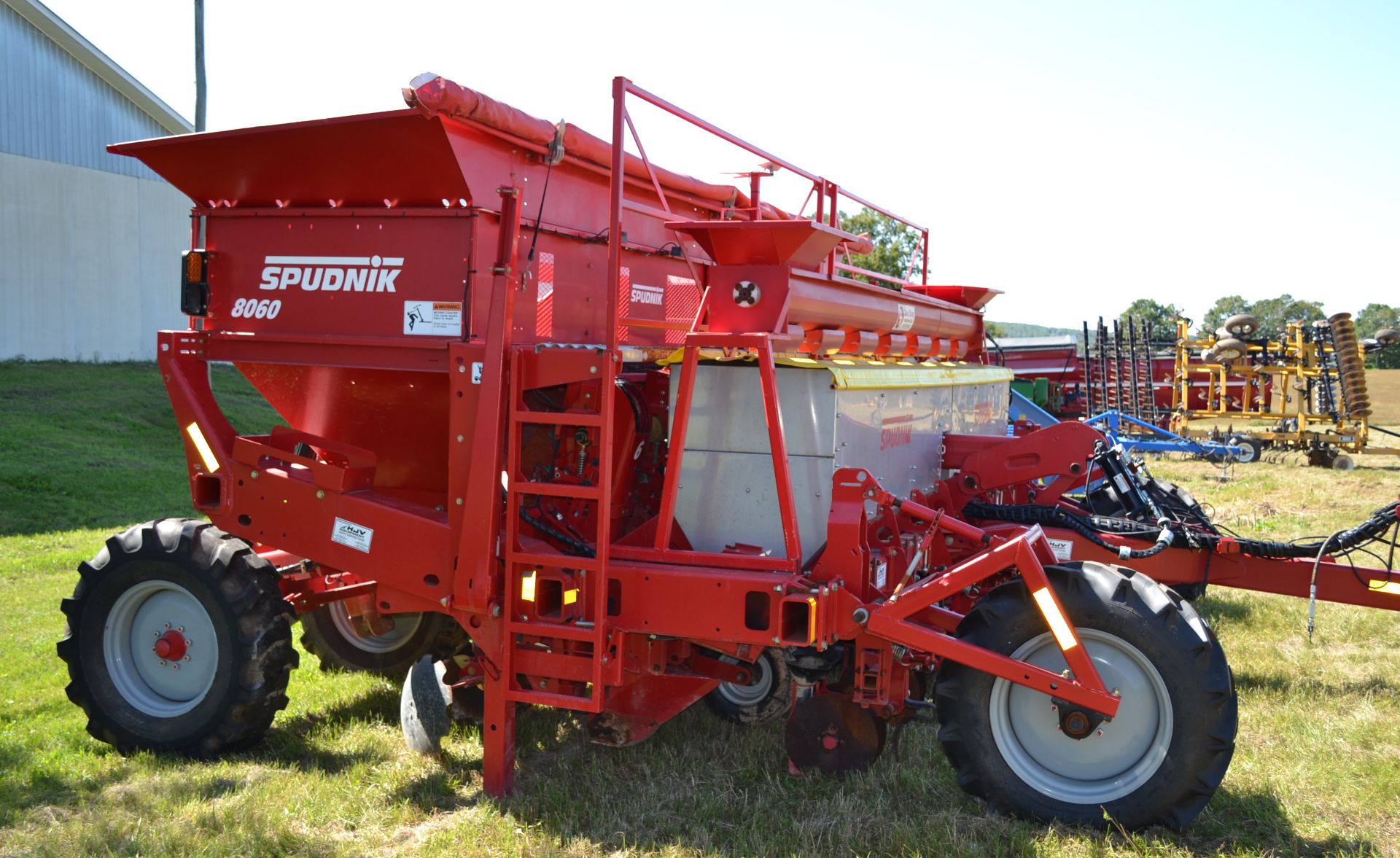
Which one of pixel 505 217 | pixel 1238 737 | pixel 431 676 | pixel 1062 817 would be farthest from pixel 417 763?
pixel 1238 737

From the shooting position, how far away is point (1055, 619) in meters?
4.05

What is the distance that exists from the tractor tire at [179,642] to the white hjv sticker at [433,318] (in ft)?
4.40

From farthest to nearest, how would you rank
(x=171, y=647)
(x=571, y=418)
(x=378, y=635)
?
(x=378, y=635)
(x=171, y=647)
(x=571, y=418)

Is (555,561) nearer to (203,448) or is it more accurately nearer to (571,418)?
(571,418)

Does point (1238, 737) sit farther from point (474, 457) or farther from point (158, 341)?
point (158, 341)

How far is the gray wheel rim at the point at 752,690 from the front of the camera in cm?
558

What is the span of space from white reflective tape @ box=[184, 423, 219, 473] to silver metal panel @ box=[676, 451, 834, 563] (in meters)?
2.25

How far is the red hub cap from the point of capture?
5.14 m

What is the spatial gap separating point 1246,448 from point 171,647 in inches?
697

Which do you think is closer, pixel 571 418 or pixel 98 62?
pixel 571 418

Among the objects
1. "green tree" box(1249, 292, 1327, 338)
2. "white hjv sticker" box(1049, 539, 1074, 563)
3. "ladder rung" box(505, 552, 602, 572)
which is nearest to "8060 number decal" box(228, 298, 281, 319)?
"ladder rung" box(505, 552, 602, 572)

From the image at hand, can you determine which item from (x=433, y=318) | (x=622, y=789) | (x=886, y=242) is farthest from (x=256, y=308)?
(x=886, y=242)

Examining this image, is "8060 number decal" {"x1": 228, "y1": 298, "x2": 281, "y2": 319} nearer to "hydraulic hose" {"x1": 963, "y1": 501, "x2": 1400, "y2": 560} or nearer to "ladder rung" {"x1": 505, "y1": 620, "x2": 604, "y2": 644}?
"ladder rung" {"x1": 505, "y1": 620, "x2": 604, "y2": 644}

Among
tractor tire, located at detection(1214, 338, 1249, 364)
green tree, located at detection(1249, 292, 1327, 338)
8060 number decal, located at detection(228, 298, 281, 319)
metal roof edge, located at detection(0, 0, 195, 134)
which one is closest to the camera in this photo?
8060 number decal, located at detection(228, 298, 281, 319)
